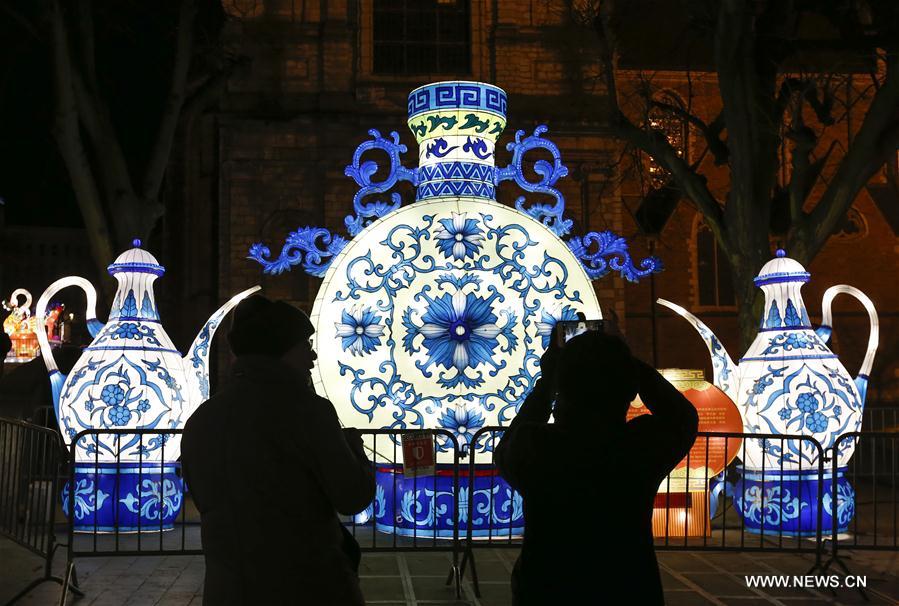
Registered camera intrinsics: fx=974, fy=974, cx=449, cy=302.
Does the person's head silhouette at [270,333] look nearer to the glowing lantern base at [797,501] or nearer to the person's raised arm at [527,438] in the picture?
the person's raised arm at [527,438]

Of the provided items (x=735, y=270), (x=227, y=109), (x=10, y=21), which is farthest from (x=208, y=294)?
(x=735, y=270)

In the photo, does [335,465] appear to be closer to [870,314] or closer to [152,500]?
[152,500]

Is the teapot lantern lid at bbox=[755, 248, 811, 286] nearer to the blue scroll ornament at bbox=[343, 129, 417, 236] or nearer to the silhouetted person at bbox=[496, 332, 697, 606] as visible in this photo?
the blue scroll ornament at bbox=[343, 129, 417, 236]

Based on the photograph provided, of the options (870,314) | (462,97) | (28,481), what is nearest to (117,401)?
(28,481)

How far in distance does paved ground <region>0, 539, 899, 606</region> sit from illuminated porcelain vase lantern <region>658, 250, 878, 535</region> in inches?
22.9

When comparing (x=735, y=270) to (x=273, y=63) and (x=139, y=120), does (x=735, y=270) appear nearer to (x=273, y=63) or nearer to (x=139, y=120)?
(x=273, y=63)

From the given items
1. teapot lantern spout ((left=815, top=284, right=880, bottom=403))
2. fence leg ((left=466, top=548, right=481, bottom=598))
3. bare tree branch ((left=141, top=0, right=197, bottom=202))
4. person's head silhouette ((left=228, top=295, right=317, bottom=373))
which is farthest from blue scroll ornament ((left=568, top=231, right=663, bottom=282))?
bare tree branch ((left=141, top=0, right=197, bottom=202))

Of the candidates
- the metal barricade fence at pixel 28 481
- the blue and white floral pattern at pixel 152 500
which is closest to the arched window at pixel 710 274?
the blue and white floral pattern at pixel 152 500

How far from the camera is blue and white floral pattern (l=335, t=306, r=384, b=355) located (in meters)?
6.83

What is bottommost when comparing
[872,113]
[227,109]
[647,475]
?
[647,475]

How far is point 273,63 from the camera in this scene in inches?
650

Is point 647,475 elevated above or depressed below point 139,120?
below

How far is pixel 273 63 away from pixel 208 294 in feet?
19.9

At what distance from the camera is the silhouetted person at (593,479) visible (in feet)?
8.32
